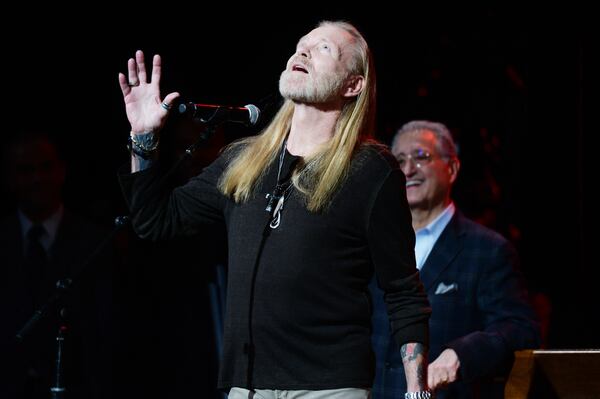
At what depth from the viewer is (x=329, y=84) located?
2.86 m

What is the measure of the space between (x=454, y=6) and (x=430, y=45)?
270mm

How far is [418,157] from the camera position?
4.35 metres

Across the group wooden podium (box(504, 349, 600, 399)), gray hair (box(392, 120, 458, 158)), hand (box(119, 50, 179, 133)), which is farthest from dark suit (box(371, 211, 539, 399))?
hand (box(119, 50, 179, 133))

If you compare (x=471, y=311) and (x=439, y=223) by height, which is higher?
(x=439, y=223)

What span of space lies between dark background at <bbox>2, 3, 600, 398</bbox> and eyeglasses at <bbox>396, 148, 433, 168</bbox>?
42.7 inches

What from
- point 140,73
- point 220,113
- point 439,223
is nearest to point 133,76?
point 140,73

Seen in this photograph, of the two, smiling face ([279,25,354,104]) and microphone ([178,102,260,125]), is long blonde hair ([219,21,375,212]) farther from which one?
microphone ([178,102,260,125])

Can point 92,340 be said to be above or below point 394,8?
below

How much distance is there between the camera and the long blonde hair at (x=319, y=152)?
271 cm

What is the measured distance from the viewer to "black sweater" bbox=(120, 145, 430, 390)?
2.58 metres

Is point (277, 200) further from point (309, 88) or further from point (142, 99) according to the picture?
point (142, 99)

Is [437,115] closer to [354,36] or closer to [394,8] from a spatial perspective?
[394,8]

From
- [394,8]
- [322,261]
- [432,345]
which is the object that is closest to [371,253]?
[322,261]

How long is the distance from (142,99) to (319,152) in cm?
54
